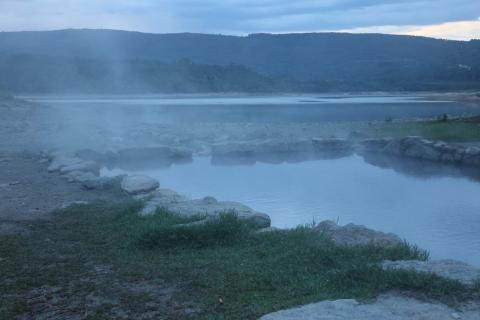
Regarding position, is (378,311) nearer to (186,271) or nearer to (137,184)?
(186,271)

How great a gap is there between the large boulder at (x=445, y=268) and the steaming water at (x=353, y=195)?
98.6 inches

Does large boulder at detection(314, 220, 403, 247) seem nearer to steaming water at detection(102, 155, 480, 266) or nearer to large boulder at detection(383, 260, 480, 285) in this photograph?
large boulder at detection(383, 260, 480, 285)

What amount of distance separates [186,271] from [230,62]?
7675cm

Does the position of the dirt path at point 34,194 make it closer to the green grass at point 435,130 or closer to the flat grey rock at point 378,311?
the flat grey rock at point 378,311

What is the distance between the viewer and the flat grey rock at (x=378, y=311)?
157 inches

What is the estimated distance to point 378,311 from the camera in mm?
4078

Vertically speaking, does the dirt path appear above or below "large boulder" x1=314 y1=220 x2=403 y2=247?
below

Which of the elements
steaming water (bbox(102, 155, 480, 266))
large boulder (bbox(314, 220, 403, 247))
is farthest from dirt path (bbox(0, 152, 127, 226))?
large boulder (bbox(314, 220, 403, 247))

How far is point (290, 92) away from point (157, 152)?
4307 centimetres

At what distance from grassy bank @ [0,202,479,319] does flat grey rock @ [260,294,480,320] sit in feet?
0.50

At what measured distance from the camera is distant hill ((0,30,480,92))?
158ft

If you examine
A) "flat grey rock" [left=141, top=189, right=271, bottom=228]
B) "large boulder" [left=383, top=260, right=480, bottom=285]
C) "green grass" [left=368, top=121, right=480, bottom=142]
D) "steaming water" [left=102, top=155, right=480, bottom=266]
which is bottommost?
"steaming water" [left=102, top=155, right=480, bottom=266]

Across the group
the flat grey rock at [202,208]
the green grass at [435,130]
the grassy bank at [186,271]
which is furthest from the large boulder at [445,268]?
the green grass at [435,130]

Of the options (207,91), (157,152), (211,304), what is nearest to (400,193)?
(157,152)
